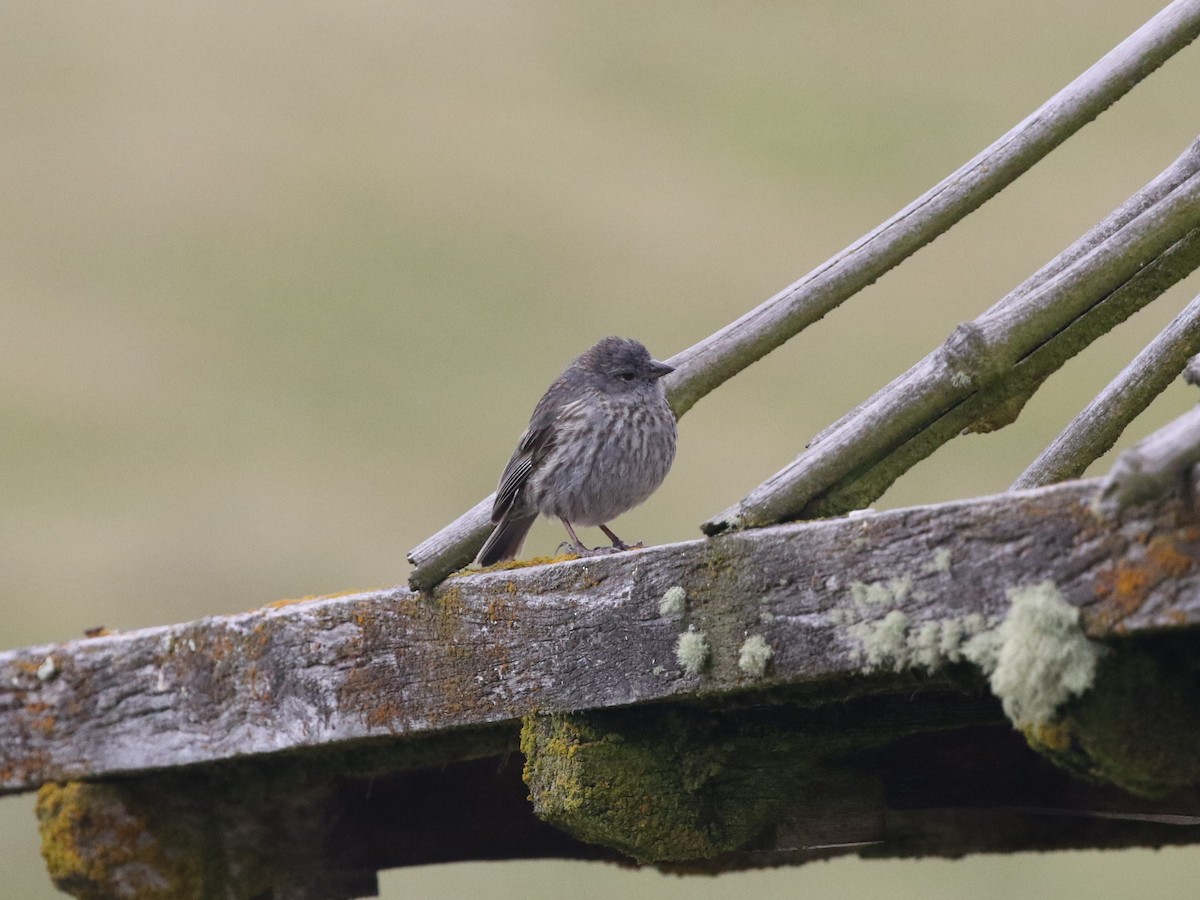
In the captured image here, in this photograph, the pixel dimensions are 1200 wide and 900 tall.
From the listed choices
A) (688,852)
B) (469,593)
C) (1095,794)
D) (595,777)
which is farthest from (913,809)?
(469,593)

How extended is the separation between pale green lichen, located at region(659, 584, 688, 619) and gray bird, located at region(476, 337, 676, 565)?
234 centimetres

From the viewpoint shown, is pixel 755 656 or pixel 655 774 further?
pixel 655 774

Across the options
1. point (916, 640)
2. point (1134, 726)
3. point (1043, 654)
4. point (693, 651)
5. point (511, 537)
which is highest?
point (511, 537)

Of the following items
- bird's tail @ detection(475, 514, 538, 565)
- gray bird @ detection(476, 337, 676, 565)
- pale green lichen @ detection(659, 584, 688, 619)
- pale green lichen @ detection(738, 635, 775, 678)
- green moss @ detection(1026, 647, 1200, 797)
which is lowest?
green moss @ detection(1026, 647, 1200, 797)

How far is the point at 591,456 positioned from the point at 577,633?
7.84 ft

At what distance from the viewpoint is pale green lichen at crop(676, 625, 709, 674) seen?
2662 mm

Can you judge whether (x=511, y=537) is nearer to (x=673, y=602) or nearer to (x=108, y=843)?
(x=108, y=843)

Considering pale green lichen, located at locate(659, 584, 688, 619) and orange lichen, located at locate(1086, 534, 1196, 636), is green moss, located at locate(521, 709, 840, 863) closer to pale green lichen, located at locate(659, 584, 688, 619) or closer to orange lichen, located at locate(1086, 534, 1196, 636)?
pale green lichen, located at locate(659, 584, 688, 619)

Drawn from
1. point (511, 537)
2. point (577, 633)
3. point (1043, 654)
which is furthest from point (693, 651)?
point (511, 537)

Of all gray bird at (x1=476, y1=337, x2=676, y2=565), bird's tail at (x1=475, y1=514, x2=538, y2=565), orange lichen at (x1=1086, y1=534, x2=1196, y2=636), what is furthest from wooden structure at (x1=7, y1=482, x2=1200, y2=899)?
gray bird at (x1=476, y1=337, x2=676, y2=565)

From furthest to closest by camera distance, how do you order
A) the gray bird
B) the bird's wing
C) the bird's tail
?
the gray bird, the bird's wing, the bird's tail

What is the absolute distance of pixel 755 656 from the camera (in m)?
2.57

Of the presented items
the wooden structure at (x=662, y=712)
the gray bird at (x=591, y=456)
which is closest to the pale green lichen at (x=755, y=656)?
the wooden structure at (x=662, y=712)

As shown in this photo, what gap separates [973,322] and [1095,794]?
1.27 m
